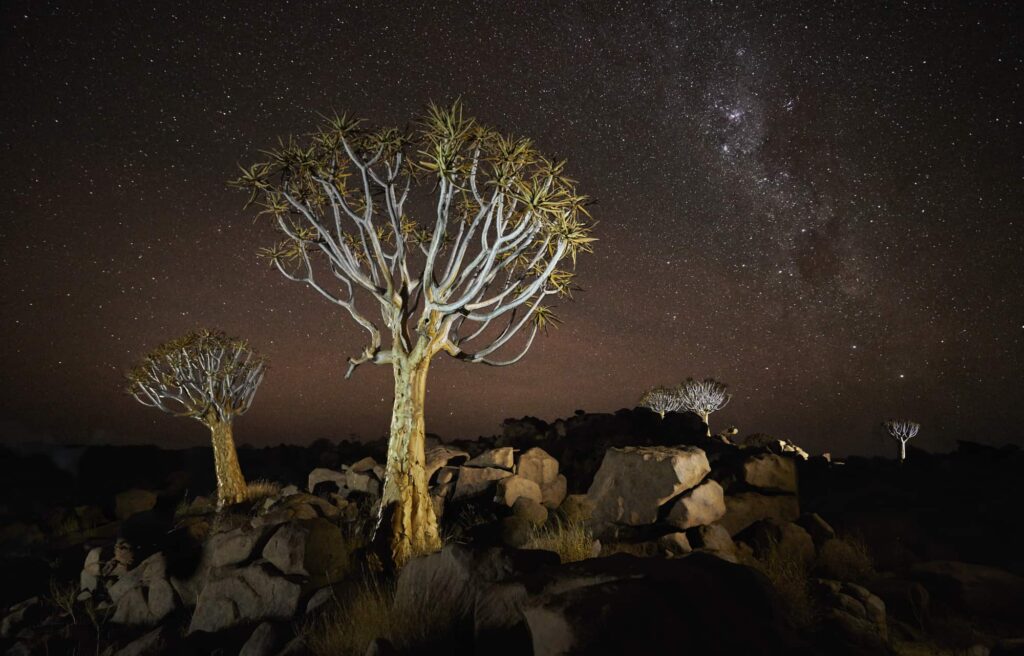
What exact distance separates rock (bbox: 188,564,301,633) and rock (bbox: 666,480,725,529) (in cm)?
579

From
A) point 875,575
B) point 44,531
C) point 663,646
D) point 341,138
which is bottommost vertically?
point 44,531

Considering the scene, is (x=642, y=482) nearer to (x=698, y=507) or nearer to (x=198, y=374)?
(x=698, y=507)

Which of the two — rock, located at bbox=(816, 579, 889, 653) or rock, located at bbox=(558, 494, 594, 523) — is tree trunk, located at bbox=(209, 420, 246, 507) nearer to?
rock, located at bbox=(558, 494, 594, 523)

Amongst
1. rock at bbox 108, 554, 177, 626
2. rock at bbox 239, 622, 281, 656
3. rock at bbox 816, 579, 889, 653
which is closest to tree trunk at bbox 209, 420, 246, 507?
rock at bbox 108, 554, 177, 626

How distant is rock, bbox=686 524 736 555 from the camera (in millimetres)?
8008

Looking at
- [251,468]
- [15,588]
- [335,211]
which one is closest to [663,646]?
[335,211]

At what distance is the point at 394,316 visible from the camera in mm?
9945

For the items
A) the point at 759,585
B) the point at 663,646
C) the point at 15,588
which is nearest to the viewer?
the point at 663,646

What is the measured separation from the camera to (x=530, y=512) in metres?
10.9

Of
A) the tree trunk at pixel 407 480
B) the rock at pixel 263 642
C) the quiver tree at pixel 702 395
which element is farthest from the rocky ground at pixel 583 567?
the quiver tree at pixel 702 395

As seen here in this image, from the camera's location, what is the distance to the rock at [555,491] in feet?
43.6

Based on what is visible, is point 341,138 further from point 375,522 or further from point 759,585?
point 759,585

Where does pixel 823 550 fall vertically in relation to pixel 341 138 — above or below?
below

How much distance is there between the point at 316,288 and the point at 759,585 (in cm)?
921
